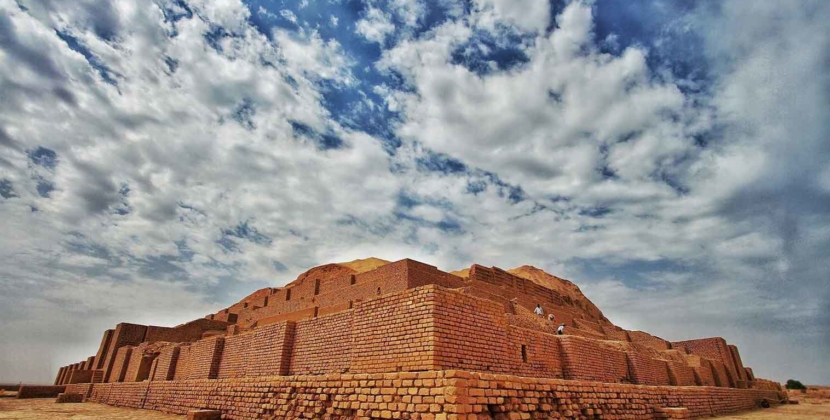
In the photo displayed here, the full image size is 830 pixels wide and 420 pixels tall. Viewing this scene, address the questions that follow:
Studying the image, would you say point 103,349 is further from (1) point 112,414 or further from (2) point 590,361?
(2) point 590,361

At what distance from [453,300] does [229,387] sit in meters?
4.90

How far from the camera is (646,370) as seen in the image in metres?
12.5

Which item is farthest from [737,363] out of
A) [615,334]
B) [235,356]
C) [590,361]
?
[235,356]

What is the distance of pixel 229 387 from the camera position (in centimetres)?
789

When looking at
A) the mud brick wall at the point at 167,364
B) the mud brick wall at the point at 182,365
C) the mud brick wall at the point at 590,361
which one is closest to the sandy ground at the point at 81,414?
the mud brick wall at the point at 182,365

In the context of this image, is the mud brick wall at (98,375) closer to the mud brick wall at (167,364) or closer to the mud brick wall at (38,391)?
the mud brick wall at (38,391)

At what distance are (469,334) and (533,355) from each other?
9.13 ft

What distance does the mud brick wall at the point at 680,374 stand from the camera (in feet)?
46.1

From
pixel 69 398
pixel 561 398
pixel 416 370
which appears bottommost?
pixel 69 398

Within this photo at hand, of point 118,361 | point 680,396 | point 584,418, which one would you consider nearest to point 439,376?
point 584,418

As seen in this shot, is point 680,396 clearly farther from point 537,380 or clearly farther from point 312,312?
point 312,312

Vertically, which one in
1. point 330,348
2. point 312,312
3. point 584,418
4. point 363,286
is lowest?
point 584,418

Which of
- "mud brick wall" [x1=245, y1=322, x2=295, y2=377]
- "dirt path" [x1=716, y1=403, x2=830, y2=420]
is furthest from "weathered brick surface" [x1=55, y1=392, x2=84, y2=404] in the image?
"dirt path" [x1=716, y1=403, x2=830, y2=420]

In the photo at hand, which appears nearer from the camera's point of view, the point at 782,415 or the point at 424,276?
the point at 782,415
